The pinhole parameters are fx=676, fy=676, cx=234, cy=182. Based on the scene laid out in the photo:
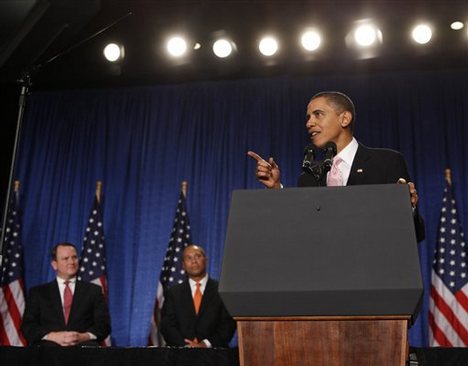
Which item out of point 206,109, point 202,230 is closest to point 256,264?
point 202,230

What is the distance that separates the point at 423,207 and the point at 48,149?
12.8 ft

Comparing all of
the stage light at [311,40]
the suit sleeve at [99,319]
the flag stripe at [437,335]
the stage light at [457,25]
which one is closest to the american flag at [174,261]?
the suit sleeve at [99,319]

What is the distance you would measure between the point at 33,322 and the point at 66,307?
28cm

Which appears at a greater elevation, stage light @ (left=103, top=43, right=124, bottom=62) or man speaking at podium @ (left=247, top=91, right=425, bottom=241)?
stage light @ (left=103, top=43, right=124, bottom=62)

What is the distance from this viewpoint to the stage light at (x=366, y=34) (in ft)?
19.3

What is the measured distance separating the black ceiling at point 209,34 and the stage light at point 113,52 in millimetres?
68

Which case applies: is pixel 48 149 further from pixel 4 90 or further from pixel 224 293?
pixel 224 293

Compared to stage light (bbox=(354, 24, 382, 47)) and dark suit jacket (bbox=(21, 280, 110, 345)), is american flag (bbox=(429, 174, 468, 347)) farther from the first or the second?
dark suit jacket (bbox=(21, 280, 110, 345))

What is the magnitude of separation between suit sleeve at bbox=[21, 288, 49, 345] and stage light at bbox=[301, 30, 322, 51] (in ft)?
10.3

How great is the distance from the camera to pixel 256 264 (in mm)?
1486

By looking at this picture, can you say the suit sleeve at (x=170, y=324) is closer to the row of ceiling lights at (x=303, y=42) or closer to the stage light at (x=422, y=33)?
the row of ceiling lights at (x=303, y=42)

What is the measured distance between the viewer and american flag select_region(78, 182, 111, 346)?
641 cm

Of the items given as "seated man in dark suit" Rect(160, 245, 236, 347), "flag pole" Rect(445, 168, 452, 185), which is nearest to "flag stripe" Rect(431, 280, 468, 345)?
"flag pole" Rect(445, 168, 452, 185)

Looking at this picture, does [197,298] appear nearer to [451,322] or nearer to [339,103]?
[451,322]
